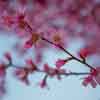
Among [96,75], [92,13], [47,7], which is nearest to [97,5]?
[92,13]

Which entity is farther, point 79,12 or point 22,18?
point 79,12

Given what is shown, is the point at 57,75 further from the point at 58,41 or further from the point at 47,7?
the point at 47,7

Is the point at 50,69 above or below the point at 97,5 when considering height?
below

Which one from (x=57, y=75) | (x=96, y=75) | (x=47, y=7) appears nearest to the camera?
(x=96, y=75)

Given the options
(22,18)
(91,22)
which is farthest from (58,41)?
(91,22)

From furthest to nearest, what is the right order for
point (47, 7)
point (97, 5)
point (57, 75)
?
1. point (47, 7)
2. point (97, 5)
3. point (57, 75)

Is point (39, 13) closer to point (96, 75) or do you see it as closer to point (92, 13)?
point (92, 13)

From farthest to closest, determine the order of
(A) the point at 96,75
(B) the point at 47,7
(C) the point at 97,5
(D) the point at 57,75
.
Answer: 1. (B) the point at 47,7
2. (C) the point at 97,5
3. (D) the point at 57,75
4. (A) the point at 96,75

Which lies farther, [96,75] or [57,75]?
[57,75]

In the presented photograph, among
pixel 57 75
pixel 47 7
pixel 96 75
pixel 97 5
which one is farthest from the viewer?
pixel 47 7
